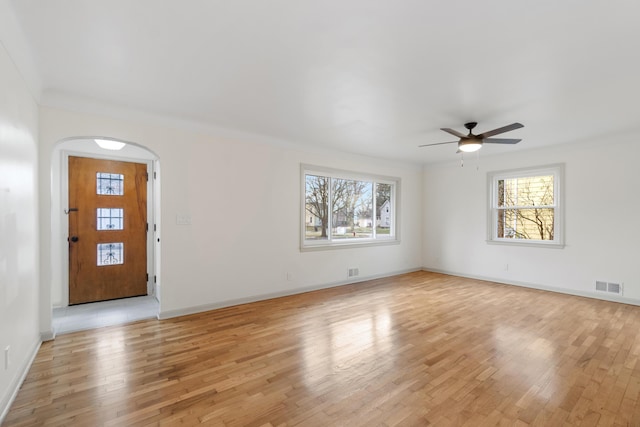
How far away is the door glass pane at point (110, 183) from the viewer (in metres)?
4.51

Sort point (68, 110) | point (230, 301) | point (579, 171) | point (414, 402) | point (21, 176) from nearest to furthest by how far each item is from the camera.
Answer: point (414, 402) < point (21, 176) < point (68, 110) < point (230, 301) < point (579, 171)

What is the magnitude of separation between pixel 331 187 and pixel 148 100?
3263 mm

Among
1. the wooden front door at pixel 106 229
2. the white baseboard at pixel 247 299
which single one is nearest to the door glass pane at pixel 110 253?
the wooden front door at pixel 106 229

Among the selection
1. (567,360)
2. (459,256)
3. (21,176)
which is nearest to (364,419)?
(567,360)

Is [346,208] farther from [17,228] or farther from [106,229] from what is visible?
[17,228]

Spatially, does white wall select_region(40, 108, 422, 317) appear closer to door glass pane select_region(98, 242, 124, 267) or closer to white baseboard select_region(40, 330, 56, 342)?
white baseboard select_region(40, 330, 56, 342)

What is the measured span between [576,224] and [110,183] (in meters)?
7.45

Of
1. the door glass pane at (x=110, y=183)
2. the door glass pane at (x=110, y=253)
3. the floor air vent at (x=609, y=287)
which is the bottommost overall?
the floor air vent at (x=609, y=287)

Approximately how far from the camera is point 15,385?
2135mm

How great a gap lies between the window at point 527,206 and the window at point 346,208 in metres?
1.97

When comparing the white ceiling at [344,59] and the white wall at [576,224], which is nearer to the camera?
the white ceiling at [344,59]

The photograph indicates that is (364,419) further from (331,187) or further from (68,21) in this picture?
(331,187)

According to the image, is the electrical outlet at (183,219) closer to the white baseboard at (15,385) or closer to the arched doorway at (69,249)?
the arched doorway at (69,249)

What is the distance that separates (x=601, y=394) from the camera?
215 cm
